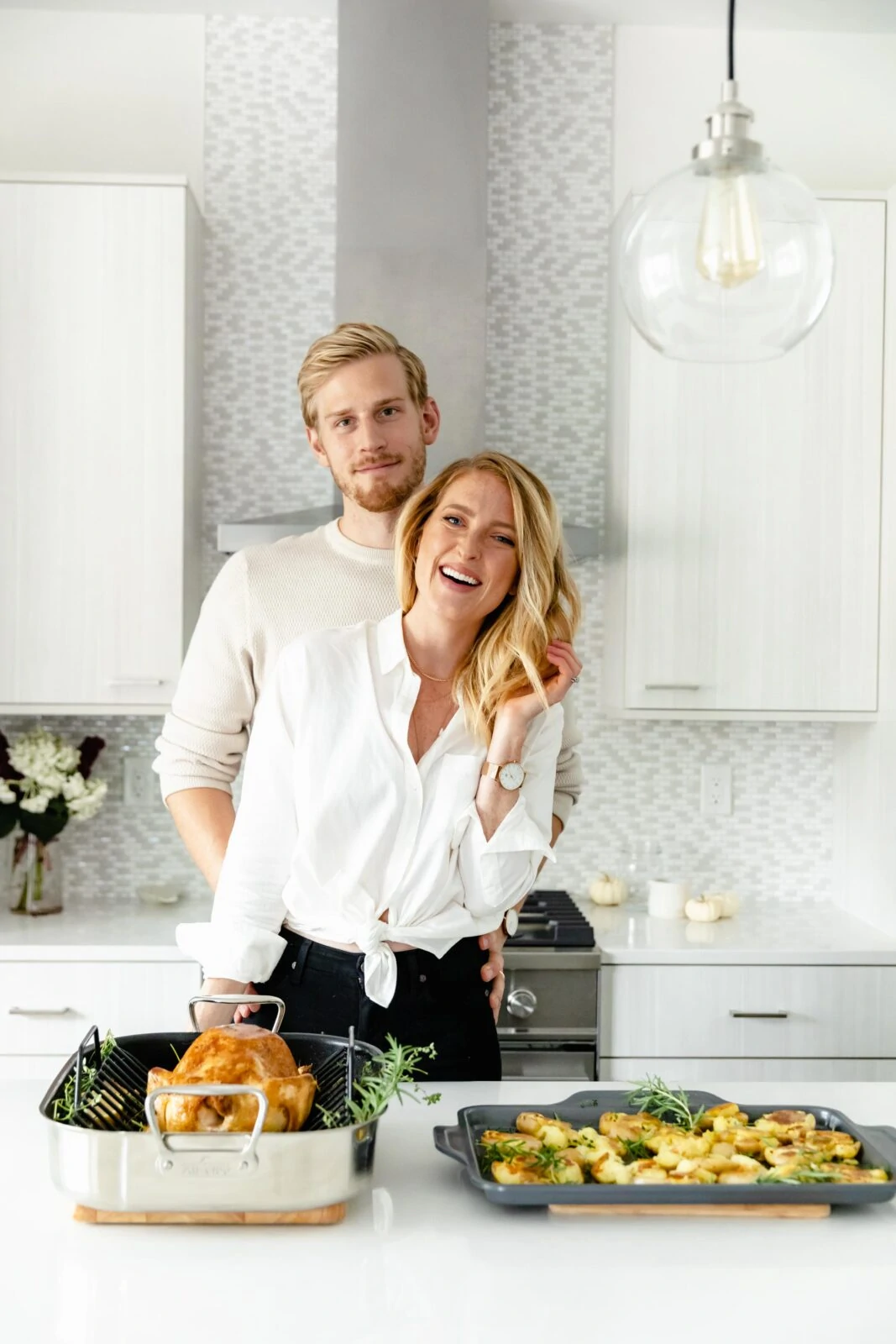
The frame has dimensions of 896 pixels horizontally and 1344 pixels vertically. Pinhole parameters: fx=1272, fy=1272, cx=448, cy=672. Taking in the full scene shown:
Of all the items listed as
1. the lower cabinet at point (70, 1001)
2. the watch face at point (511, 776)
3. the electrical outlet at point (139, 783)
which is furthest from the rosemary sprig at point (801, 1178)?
the electrical outlet at point (139, 783)

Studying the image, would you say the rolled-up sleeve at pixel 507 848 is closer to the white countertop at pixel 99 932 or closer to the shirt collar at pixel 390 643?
the shirt collar at pixel 390 643

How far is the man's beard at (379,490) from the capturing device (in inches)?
83.7

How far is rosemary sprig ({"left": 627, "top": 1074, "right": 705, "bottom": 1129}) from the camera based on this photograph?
1319mm

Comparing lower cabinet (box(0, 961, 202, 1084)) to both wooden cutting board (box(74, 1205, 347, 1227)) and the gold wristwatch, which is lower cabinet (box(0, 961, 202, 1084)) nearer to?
the gold wristwatch

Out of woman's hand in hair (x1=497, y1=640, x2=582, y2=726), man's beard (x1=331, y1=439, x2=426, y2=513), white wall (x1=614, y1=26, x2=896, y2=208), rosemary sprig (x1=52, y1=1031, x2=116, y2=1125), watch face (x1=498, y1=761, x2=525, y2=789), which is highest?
white wall (x1=614, y1=26, x2=896, y2=208)

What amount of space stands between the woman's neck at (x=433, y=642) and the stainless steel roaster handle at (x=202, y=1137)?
0.79 metres

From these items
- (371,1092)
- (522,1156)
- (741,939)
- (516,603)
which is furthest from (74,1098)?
(741,939)

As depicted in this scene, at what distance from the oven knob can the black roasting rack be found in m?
1.42

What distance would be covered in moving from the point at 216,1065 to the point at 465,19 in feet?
8.72

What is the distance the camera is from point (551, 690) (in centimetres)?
173

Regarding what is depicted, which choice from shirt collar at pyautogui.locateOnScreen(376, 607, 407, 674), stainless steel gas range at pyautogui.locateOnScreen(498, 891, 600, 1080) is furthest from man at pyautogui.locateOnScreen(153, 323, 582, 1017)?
stainless steel gas range at pyautogui.locateOnScreen(498, 891, 600, 1080)

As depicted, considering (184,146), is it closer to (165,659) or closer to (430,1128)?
(165,659)

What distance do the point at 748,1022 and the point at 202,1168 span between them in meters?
1.91

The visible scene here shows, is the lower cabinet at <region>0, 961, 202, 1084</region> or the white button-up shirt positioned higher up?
the white button-up shirt
